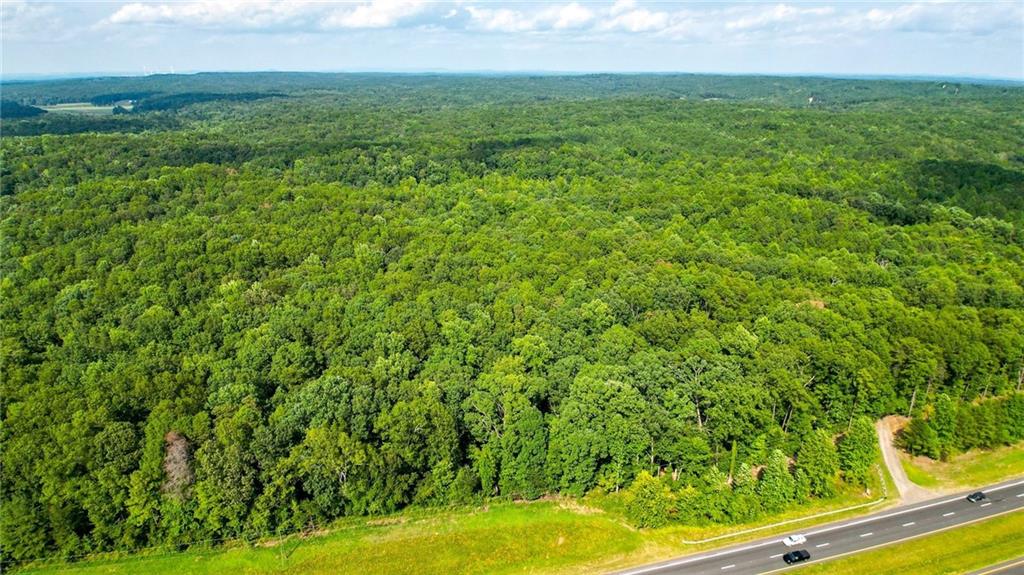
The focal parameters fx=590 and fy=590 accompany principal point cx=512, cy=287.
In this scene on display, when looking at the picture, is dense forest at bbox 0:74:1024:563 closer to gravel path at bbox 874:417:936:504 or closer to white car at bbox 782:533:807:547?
gravel path at bbox 874:417:936:504

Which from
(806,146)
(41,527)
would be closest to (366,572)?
(41,527)

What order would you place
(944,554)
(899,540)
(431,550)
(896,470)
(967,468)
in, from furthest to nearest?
(967,468), (896,470), (431,550), (899,540), (944,554)

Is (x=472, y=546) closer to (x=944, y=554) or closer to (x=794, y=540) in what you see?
(x=794, y=540)

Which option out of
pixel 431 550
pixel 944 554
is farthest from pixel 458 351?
pixel 944 554

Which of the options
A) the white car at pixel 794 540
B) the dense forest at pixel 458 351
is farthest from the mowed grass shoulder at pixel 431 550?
the white car at pixel 794 540

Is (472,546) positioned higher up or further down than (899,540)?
further down

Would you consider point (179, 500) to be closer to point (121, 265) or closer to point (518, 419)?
point (518, 419)
